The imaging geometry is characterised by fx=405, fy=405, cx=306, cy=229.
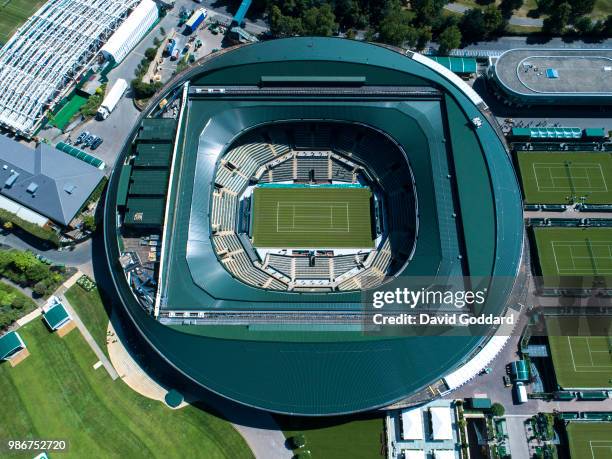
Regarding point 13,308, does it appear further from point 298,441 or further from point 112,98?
point 298,441

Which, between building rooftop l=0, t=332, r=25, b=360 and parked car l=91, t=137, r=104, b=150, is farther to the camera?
parked car l=91, t=137, r=104, b=150

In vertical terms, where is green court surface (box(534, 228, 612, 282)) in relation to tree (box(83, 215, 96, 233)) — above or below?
below

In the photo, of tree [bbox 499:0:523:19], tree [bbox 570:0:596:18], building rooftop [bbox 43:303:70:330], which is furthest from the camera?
tree [bbox 499:0:523:19]

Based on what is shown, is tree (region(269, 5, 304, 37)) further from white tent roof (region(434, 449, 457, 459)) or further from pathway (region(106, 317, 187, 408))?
white tent roof (region(434, 449, 457, 459))

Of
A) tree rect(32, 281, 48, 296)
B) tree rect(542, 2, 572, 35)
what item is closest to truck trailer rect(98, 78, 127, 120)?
tree rect(32, 281, 48, 296)

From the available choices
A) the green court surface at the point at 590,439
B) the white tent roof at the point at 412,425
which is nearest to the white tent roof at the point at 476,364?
the white tent roof at the point at 412,425

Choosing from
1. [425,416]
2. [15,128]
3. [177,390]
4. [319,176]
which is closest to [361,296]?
[425,416]
